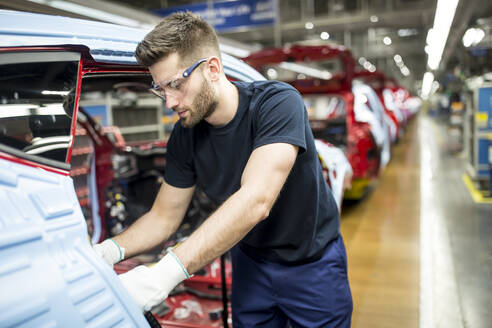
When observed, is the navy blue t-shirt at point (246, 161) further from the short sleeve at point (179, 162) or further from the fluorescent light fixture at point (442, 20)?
the fluorescent light fixture at point (442, 20)

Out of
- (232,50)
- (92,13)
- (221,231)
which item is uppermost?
(232,50)

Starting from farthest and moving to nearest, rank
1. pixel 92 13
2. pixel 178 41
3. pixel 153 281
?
1. pixel 92 13
2. pixel 178 41
3. pixel 153 281

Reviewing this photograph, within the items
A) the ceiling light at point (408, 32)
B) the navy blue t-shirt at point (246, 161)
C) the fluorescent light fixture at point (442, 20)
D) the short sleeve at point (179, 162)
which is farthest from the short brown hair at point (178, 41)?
the ceiling light at point (408, 32)

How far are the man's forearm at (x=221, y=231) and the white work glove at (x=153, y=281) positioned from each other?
27mm

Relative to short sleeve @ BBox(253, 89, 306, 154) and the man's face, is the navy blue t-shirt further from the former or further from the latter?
the man's face

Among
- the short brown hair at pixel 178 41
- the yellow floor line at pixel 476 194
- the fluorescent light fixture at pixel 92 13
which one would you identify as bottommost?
the yellow floor line at pixel 476 194

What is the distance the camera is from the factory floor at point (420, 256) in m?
2.70

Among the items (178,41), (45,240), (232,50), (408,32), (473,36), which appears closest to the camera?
(45,240)

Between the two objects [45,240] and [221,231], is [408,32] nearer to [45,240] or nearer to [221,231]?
[221,231]

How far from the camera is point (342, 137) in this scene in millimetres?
5668

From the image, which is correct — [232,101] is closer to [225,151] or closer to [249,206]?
[225,151]

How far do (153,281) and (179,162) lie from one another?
1.87 feet

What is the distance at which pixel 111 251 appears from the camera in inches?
53.4

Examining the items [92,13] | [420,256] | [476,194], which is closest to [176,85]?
[420,256]
